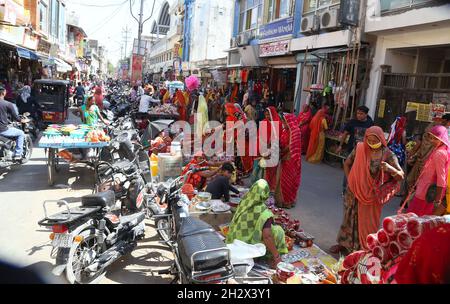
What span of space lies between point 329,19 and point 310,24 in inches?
40.6

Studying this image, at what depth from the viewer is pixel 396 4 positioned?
8.39 metres

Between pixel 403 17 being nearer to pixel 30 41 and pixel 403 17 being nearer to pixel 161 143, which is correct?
pixel 161 143

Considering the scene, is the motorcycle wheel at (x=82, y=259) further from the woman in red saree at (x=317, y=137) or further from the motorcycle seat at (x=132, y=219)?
the woman in red saree at (x=317, y=137)

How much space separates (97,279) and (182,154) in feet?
15.1

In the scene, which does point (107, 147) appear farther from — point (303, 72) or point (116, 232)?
point (303, 72)

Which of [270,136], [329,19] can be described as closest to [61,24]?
[329,19]

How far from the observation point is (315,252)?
4.46 m

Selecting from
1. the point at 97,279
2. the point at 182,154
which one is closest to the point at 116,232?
the point at 97,279

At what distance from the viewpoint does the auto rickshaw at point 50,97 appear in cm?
1292

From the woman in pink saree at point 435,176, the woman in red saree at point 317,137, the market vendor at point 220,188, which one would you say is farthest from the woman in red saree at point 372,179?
the woman in red saree at point 317,137

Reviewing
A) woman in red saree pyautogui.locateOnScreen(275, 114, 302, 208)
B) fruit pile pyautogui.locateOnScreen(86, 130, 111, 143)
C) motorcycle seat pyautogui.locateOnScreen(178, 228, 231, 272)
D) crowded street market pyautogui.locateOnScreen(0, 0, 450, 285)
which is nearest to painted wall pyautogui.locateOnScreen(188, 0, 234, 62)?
crowded street market pyautogui.locateOnScreen(0, 0, 450, 285)

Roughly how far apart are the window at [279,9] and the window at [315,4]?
0.81 m

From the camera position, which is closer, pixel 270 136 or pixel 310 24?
pixel 270 136

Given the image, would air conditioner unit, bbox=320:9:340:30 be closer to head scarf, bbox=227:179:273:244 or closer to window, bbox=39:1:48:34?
head scarf, bbox=227:179:273:244
